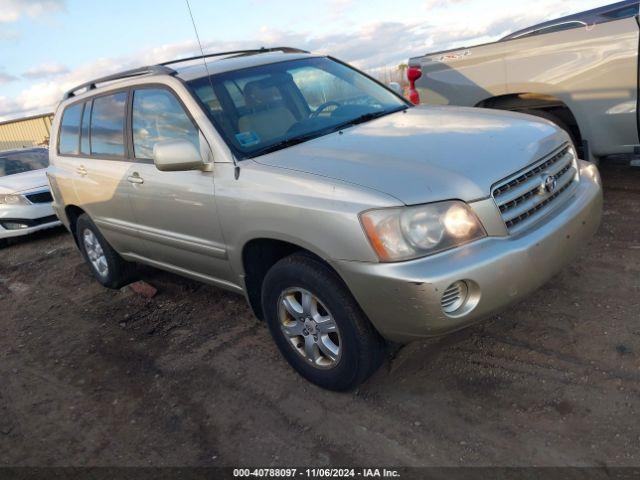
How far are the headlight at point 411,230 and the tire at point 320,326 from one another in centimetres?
35

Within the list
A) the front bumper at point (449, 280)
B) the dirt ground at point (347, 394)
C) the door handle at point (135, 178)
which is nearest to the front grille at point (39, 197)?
the dirt ground at point (347, 394)

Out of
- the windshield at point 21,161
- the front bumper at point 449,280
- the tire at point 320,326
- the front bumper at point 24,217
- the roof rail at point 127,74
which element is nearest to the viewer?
the front bumper at point 449,280

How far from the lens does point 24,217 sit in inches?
305

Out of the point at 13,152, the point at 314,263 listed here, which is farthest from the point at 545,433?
the point at 13,152

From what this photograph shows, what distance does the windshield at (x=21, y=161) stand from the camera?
8.94 meters

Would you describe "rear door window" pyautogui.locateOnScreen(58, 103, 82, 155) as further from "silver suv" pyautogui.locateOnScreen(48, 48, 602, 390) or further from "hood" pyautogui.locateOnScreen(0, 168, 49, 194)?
"hood" pyautogui.locateOnScreen(0, 168, 49, 194)

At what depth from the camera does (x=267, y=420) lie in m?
2.85

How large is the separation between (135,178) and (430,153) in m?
2.14

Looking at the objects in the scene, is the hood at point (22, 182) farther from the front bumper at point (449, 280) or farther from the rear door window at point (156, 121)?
the front bumper at point (449, 280)

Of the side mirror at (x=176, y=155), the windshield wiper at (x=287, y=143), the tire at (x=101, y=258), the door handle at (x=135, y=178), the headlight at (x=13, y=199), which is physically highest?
the side mirror at (x=176, y=155)

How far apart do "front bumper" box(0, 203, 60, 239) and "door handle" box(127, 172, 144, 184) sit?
15.6ft

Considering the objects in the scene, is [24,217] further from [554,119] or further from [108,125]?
[554,119]

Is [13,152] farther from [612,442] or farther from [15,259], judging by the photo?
[612,442]

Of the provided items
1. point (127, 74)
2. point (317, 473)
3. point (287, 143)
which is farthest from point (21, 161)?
point (317, 473)
